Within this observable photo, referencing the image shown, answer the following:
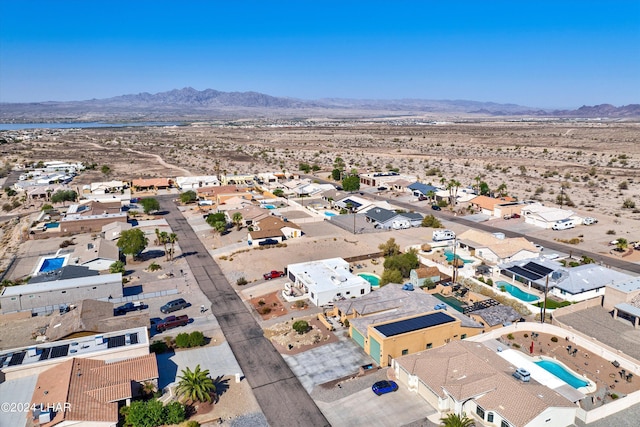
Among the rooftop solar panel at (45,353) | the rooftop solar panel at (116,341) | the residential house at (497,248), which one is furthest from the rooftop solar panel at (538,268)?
the rooftop solar panel at (45,353)

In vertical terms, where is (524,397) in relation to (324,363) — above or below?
above

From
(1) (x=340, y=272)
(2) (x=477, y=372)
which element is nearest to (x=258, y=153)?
(1) (x=340, y=272)

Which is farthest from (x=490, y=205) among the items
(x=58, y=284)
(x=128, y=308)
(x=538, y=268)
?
(x=58, y=284)

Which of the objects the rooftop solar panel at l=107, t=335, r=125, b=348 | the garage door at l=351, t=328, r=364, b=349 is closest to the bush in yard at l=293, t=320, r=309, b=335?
the garage door at l=351, t=328, r=364, b=349

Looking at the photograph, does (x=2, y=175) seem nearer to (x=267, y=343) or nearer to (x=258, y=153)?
(x=258, y=153)

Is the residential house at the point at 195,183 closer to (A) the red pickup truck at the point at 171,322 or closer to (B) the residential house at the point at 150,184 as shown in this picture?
(B) the residential house at the point at 150,184

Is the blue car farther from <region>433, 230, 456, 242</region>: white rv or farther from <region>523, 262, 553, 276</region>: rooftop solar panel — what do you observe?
<region>433, 230, 456, 242</region>: white rv
